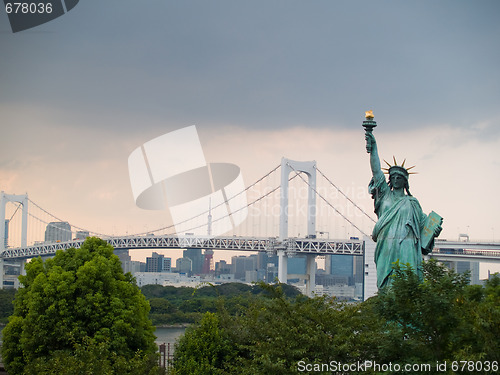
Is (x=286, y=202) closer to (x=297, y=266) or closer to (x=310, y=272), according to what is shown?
(x=310, y=272)

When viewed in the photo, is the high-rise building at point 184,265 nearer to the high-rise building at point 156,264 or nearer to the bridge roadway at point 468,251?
the high-rise building at point 156,264

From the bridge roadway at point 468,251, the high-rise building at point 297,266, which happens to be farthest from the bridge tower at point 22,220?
the high-rise building at point 297,266

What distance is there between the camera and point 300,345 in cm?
990

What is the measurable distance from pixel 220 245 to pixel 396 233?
40.0 meters

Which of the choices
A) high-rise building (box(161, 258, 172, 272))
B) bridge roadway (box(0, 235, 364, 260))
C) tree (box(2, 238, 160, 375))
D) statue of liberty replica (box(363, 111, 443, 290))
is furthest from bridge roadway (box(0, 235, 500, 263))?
high-rise building (box(161, 258, 172, 272))

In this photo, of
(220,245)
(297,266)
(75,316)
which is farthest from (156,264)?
(75,316)

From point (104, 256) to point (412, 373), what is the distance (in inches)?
299

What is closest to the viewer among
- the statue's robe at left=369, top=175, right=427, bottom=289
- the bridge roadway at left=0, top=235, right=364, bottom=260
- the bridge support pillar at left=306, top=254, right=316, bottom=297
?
the statue's robe at left=369, top=175, right=427, bottom=289

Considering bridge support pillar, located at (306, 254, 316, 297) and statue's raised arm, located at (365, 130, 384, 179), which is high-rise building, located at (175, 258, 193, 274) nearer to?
bridge support pillar, located at (306, 254, 316, 297)

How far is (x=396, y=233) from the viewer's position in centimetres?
1146

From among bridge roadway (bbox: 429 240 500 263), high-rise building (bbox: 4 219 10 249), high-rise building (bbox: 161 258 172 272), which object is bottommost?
high-rise building (bbox: 161 258 172 272)

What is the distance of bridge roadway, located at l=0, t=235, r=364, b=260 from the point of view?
46656mm

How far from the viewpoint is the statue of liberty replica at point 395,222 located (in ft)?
37.4

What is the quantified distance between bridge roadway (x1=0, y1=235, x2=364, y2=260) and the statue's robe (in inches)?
1360
